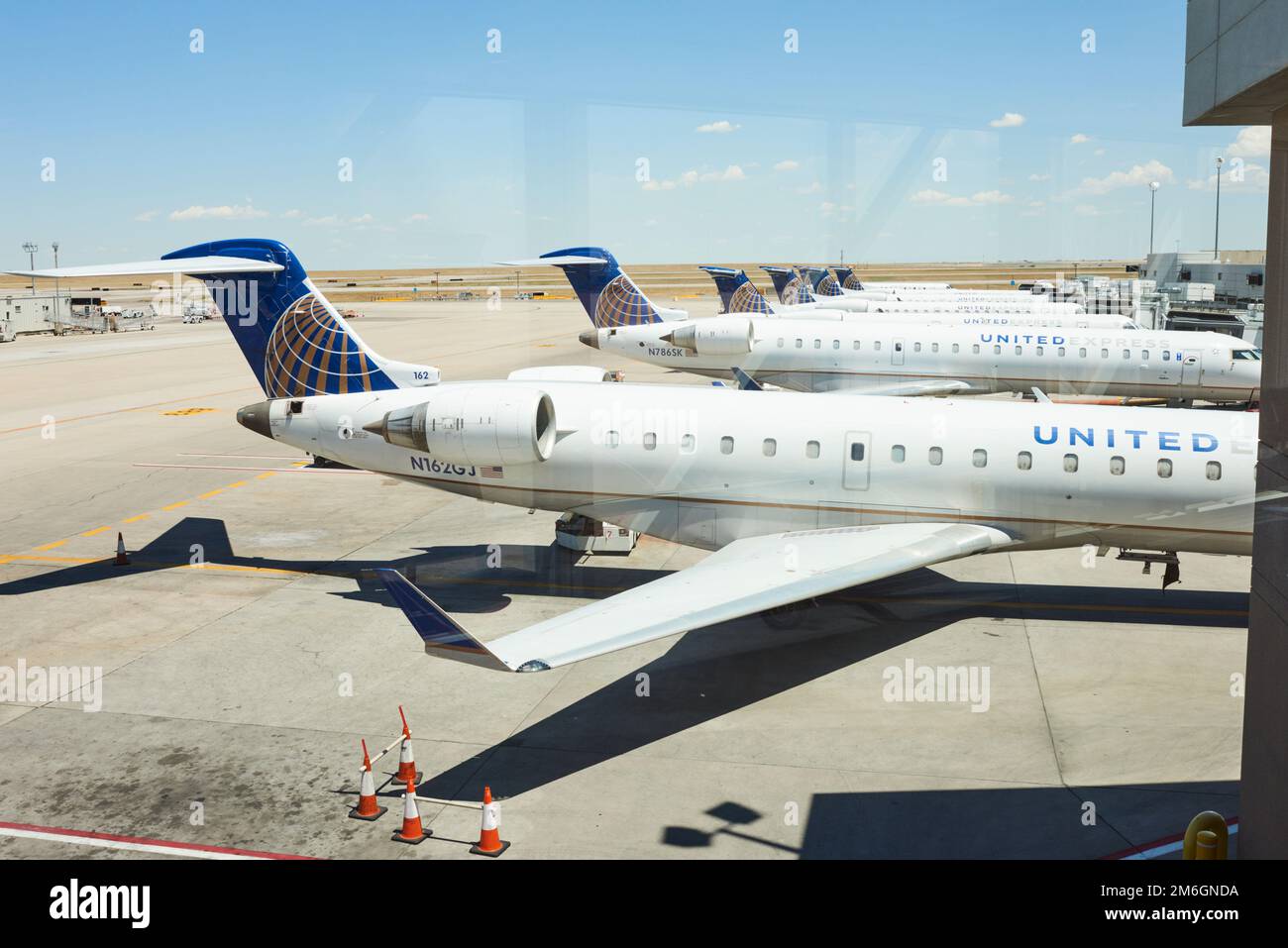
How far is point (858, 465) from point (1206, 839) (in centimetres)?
839

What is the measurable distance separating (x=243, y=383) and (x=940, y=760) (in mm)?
43326

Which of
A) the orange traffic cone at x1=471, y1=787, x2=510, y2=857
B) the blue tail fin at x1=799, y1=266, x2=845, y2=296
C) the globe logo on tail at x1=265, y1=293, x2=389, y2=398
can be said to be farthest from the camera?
the blue tail fin at x1=799, y1=266, x2=845, y2=296

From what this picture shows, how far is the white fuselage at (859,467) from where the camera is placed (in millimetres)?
15438

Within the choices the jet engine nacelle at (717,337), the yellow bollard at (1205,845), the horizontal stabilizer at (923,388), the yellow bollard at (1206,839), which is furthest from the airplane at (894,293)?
the yellow bollard at (1205,845)

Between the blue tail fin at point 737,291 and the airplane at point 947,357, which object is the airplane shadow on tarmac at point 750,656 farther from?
the blue tail fin at point 737,291

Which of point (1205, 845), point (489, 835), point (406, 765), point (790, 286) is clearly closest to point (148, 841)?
point (406, 765)

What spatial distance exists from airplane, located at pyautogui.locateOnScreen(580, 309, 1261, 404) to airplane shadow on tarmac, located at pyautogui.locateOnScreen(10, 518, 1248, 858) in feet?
57.1

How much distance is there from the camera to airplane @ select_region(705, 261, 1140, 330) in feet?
137

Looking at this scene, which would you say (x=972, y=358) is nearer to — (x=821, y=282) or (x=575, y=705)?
(x=575, y=705)

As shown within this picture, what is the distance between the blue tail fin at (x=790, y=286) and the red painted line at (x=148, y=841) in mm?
54615

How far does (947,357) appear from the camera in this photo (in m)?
34.9

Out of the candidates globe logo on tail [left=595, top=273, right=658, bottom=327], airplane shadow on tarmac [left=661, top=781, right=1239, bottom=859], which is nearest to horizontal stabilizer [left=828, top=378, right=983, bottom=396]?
globe logo on tail [left=595, top=273, right=658, bottom=327]

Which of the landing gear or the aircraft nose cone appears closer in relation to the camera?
the landing gear

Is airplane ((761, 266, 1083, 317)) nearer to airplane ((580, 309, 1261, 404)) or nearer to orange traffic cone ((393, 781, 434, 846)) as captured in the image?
airplane ((580, 309, 1261, 404))
